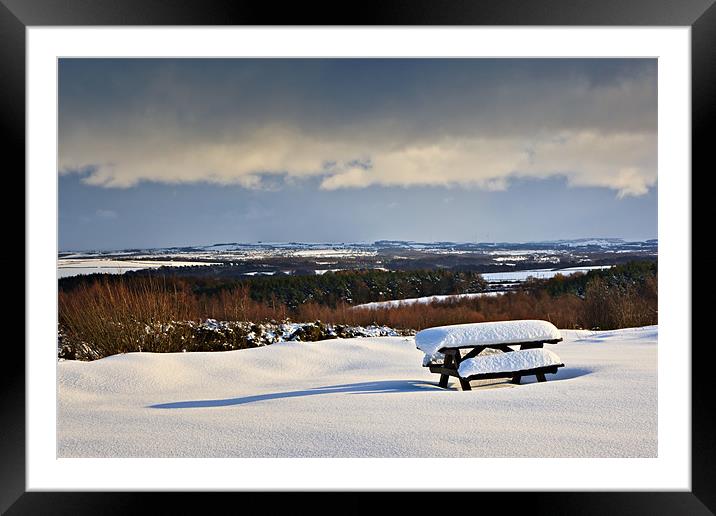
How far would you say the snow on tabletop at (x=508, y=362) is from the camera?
4.22 metres

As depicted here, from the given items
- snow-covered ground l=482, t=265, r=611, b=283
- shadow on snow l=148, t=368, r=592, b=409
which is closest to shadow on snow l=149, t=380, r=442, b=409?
shadow on snow l=148, t=368, r=592, b=409

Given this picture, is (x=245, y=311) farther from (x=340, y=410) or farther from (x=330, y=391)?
(x=340, y=410)

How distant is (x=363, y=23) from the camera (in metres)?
2.06

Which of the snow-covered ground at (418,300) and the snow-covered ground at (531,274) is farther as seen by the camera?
the snow-covered ground at (531,274)

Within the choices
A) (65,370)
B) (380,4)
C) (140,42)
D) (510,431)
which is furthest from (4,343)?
(65,370)

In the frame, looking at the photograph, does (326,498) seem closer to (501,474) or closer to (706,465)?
(501,474)

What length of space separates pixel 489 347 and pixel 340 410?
1358 mm

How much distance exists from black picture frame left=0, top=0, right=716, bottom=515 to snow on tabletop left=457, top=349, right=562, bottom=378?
211 centimetres

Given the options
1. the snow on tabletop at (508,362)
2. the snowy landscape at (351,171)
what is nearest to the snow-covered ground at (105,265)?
the snowy landscape at (351,171)

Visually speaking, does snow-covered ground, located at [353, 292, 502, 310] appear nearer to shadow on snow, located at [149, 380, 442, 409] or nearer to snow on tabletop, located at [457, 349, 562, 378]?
shadow on snow, located at [149, 380, 442, 409]

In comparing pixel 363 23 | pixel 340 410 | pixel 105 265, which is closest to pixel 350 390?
pixel 340 410

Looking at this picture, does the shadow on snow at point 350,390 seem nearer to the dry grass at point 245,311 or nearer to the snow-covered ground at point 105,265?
the dry grass at point 245,311

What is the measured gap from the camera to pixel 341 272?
29.1 ft

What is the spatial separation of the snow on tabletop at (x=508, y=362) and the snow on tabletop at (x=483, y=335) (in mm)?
98
